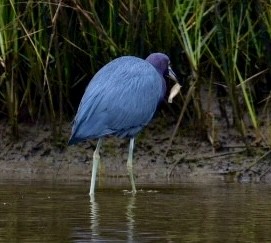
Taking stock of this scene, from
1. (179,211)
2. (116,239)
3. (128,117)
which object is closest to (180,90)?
(128,117)

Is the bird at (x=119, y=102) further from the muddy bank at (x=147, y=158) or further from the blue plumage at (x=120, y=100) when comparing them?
the muddy bank at (x=147, y=158)

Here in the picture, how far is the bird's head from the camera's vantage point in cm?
949

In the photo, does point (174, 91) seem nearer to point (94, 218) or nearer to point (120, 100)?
point (120, 100)

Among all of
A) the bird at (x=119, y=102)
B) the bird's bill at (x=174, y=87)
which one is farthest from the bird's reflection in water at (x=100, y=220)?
the bird's bill at (x=174, y=87)

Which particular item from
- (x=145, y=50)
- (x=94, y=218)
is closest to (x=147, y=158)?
(x=145, y=50)

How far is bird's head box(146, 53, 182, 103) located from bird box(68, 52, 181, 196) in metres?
0.15

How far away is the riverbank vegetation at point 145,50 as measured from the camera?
9.80 meters

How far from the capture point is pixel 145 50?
10320 millimetres

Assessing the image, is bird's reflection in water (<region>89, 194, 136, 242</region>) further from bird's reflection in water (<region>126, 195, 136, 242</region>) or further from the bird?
the bird

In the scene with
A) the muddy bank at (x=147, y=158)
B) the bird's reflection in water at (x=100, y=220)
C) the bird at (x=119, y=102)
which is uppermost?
the bird at (x=119, y=102)

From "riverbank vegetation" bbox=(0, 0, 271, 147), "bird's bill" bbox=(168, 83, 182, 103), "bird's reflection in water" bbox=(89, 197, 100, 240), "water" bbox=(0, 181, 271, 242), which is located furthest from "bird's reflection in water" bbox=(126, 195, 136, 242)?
"riverbank vegetation" bbox=(0, 0, 271, 147)

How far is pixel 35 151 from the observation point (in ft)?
34.4

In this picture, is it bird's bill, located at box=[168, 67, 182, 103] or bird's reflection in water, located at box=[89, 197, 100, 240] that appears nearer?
bird's reflection in water, located at box=[89, 197, 100, 240]

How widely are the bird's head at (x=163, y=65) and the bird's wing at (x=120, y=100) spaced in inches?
7.8
